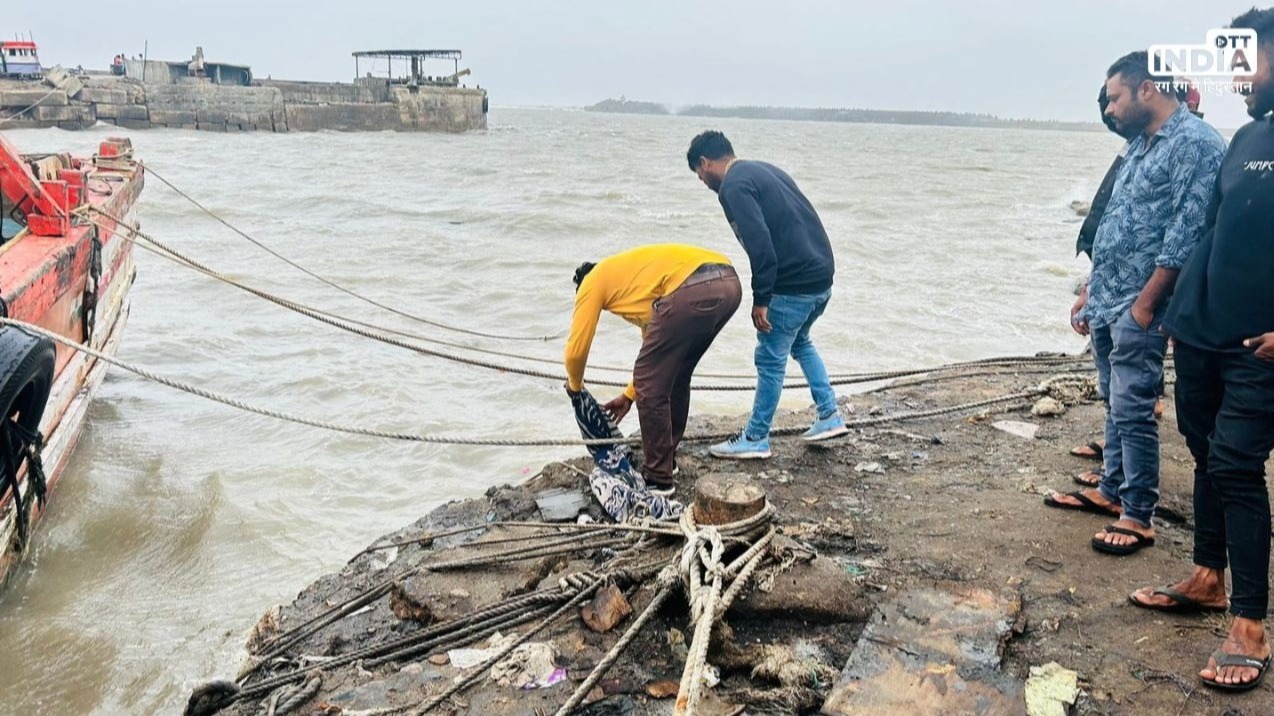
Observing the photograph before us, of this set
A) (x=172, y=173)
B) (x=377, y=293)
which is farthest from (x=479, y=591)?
(x=172, y=173)

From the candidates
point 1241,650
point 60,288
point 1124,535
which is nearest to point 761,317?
point 1124,535

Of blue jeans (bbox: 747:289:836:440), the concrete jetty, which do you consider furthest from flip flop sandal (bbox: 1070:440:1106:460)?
the concrete jetty

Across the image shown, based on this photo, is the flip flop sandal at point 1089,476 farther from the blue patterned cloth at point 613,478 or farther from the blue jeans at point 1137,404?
the blue patterned cloth at point 613,478

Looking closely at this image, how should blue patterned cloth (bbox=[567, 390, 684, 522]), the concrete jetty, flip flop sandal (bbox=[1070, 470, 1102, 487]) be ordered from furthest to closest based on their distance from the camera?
the concrete jetty < flip flop sandal (bbox=[1070, 470, 1102, 487]) < blue patterned cloth (bbox=[567, 390, 684, 522])

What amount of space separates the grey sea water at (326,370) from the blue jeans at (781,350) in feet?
8.02

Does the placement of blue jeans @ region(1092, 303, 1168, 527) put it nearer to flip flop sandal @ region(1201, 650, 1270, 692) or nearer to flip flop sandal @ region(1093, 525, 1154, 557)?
flip flop sandal @ region(1093, 525, 1154, 557)

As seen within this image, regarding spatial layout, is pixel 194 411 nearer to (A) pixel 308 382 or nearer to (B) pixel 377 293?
(A) pixel 308 382

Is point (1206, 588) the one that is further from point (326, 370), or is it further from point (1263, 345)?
point (326, 370)

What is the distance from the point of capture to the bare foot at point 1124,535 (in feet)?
10.7

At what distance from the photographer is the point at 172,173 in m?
26.1

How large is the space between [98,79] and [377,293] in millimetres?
40399

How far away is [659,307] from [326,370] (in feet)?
19.8

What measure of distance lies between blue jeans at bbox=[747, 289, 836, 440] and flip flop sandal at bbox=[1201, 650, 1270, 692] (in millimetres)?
2240

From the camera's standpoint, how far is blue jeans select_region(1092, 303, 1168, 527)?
10.4ft
